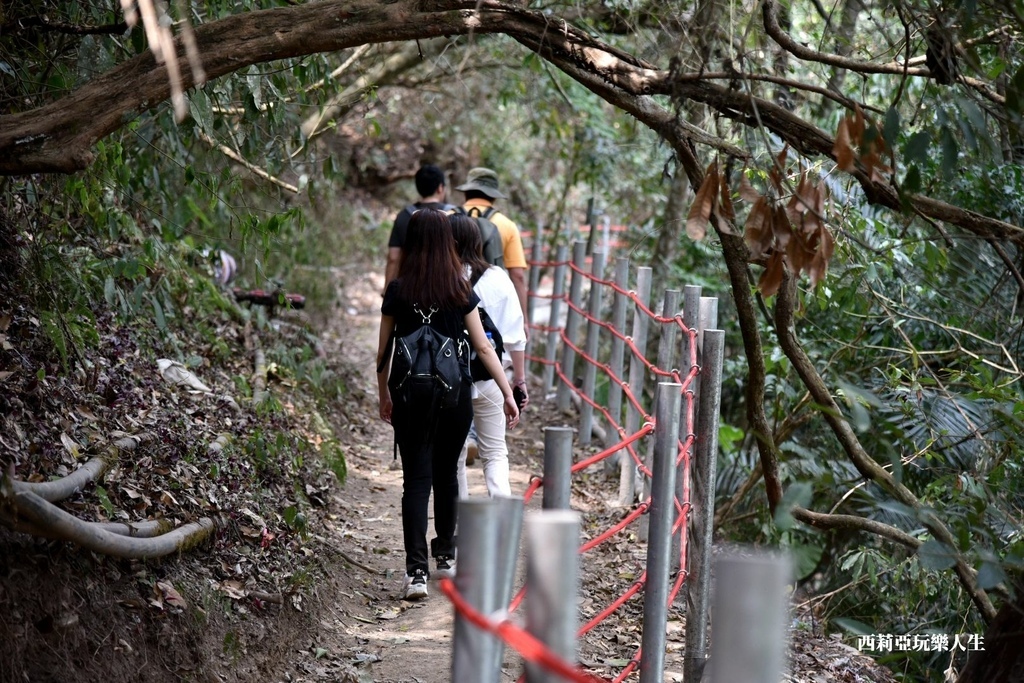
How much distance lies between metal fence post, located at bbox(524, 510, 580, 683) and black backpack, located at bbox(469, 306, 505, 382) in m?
2.85

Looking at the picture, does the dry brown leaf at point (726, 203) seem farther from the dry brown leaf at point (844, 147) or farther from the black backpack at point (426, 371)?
the black backpack at point (426, 371)

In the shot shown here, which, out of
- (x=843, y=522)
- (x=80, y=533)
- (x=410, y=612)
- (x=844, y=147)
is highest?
(x=844, y=147)

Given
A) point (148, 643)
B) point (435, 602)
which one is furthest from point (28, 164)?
point (435, 602)

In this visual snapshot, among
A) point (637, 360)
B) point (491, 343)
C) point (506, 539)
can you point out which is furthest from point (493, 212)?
point (506, 539)

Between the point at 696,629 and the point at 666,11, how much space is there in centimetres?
330

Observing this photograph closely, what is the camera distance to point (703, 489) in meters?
3.92

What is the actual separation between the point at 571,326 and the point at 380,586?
3786 millimetres

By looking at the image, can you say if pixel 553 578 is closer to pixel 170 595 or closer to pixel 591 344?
pixel 170 595

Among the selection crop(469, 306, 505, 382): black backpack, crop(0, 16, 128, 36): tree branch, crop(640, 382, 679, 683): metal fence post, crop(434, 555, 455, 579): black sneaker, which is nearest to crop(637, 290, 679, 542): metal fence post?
crop(469, 306, 505, 382): black backpack

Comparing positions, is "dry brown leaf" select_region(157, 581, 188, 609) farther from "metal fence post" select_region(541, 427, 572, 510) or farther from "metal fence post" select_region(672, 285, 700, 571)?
"metal fence post" select_region(672, 285, 700, 571)

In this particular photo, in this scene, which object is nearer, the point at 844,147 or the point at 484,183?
the point at 844,147

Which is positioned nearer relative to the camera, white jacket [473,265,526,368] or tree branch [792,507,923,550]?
tree branch [792,507,923,550]

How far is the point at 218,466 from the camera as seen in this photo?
479 centimetres

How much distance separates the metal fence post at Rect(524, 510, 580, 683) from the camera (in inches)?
64.1
